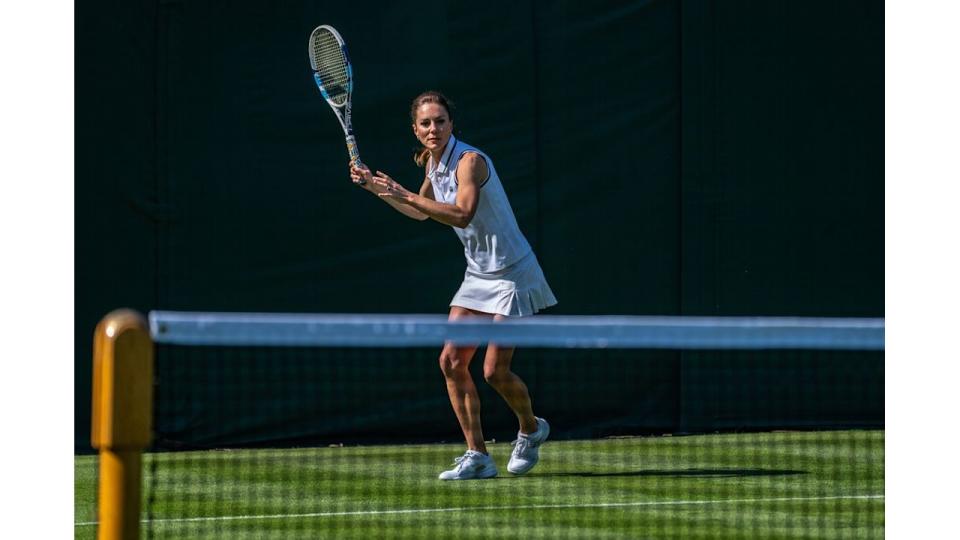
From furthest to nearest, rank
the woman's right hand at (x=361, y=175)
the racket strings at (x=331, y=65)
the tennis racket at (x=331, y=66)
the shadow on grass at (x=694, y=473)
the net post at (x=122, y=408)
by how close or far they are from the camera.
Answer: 1. the racket strings at (x=331, y=65)
2. the tennis racket at (x=331, y=66)
3. the shadow on grass at (x=694, y=473)
4. the woman's right hand at (x=361, y=175)
5. the net post at (x=122, y=408)

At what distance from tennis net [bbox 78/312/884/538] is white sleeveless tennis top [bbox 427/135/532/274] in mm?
509

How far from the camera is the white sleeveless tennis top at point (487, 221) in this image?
745cm

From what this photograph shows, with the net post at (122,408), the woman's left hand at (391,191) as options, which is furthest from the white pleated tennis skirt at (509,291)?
the net post at (122,408)

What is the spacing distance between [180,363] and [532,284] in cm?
233

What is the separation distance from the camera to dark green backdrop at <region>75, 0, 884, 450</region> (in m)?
8.94

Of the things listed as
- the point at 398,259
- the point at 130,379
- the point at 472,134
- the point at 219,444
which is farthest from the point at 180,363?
the point at 130,379

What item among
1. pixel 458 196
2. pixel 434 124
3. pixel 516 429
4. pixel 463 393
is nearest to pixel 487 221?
pixel 458 196

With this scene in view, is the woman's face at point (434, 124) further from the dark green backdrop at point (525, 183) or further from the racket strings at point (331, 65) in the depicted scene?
the dark green backdrop at point (525, 183)

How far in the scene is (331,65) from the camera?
8.20 metres

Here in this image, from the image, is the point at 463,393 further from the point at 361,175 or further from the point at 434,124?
the point at 434,124

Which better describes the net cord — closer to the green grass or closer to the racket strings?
the green grass

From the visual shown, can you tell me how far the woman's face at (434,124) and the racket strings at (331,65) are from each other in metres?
0.71

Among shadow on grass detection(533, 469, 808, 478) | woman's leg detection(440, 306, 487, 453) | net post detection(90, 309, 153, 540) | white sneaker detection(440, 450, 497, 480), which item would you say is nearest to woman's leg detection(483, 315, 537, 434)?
woman's leg detection(440, 306, 487, 453)

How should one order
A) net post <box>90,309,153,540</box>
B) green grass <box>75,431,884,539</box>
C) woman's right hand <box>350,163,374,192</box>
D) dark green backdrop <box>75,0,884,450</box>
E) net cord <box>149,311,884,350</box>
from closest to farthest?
net post <box>90,309,153,540</box> → net cord <box>149,311,884,350</box> → green grass <box>75,431,884,539</box> → woman's right hand <box>350,163,374,192</box> → dark green backdrop <box>75,0,884,450</box>
